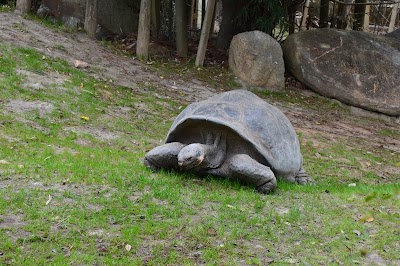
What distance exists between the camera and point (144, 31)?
1147cm

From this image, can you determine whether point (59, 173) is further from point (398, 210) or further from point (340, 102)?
point (340, 102)

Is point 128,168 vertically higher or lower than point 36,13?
lower

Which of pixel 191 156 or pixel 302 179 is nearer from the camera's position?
pixel 191 156

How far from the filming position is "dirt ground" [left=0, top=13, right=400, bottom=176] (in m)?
9.84

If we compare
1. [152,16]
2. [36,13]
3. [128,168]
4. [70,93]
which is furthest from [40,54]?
[128,168]

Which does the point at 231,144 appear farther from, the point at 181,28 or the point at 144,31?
the point at 181,28

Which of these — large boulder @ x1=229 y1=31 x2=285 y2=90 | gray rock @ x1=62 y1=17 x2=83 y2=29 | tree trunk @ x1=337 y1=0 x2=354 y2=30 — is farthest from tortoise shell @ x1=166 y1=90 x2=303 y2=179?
tree trunk @ x1=337 y1=0 x2=354 y2=30

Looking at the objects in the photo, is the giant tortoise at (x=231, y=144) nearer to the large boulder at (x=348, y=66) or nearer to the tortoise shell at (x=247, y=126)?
the tortoise shell at (x=247, y=126)

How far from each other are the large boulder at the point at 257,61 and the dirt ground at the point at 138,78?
33.8 inches

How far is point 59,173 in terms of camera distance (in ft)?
16.6

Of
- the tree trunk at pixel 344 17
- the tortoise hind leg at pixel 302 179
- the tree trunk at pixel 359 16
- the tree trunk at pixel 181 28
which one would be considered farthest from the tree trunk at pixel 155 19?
the tortoise hind leg at pixel 302 179

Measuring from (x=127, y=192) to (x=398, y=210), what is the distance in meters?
2.15

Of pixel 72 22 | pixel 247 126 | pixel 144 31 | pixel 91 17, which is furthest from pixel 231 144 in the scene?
pixel 72 22

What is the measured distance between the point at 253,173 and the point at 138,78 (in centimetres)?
579
